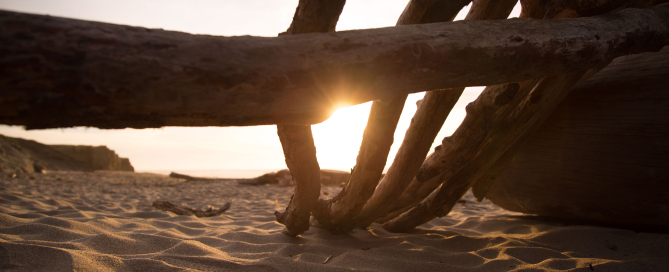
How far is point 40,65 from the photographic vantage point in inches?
31.4

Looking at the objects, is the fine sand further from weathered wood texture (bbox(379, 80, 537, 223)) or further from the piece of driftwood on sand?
the piece of driftwood on sand

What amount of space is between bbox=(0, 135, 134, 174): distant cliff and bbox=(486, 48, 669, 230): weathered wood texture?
11139 millimetres

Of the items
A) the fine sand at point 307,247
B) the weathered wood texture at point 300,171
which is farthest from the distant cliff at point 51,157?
the weathered wood texture at point 300,171

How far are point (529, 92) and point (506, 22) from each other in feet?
3.00

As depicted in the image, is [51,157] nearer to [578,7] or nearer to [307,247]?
[307,247]

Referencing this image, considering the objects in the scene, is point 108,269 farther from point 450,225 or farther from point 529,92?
point 450,225

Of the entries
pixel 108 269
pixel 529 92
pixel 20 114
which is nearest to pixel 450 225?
pixel 529 92

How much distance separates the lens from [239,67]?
3.13 feet

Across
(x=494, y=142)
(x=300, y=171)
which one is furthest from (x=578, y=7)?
(x=300, y=171)

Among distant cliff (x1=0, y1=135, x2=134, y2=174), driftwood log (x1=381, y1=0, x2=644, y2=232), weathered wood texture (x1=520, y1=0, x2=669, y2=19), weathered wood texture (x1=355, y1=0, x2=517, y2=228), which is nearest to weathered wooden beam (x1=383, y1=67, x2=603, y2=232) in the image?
driftwood log (x1=381, y1=0, x2=644, y2=232)

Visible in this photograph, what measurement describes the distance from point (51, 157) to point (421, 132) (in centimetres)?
1567

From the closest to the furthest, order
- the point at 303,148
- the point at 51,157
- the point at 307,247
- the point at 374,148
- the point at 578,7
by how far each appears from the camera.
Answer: the point at 578,7
the point at 303,148
the point at 374,148
the point at 307,247
the point at 51,157

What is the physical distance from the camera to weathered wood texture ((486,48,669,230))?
2256mm

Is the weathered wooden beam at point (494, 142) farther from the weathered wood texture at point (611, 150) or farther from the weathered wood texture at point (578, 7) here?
the weathered wood texture at point (578, 7)
